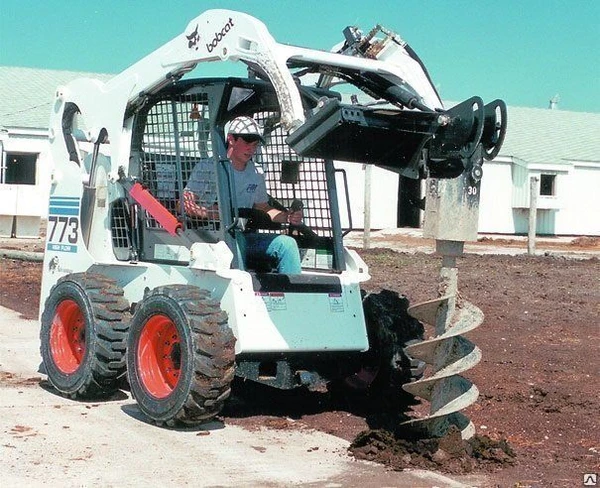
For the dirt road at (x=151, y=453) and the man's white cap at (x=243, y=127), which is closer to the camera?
the dirt road at (x=151, y=453)

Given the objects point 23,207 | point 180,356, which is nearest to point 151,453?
point 180,356

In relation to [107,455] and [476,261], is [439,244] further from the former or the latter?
[476,261]

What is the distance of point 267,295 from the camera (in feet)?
24.6

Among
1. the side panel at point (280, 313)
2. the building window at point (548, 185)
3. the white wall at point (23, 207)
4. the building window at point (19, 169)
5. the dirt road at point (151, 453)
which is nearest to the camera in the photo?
the dirt road at point (151, 453)

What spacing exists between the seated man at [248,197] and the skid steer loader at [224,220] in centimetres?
10

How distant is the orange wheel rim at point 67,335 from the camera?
8727 millimetres

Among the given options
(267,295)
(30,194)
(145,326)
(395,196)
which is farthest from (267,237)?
(395,196)

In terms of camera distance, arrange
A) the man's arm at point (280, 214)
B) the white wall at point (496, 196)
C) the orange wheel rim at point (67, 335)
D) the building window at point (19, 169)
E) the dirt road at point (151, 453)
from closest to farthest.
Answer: the dirt road at point (151, 453), the man's arm at point (280, 214), the orange wheel rim at point (67, 335), the building window at point (19, 169), the white wall at point (496, 196)

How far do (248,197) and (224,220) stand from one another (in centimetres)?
44

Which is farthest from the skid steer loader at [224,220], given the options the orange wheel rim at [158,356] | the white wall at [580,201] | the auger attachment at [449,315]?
the white wall at [580,201]

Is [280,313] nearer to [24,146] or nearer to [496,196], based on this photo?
[24,146]

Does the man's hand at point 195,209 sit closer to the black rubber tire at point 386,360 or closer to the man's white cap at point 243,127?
the man's white cap at point 243,127

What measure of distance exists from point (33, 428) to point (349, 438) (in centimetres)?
221

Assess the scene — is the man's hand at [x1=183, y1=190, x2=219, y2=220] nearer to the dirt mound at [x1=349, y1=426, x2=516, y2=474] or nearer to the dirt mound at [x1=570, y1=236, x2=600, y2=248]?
the dirt mound at [x1=349, y1=426, x2=516, y2=474]
